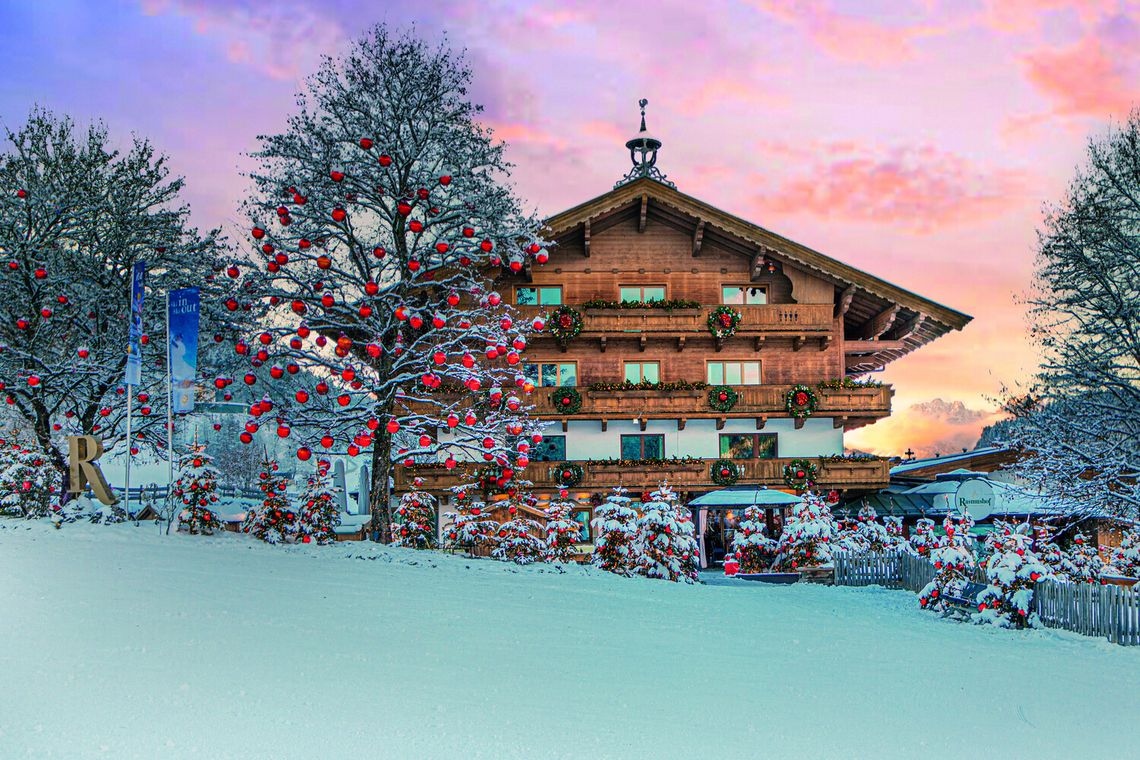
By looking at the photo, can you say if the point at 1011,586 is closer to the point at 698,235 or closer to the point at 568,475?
the point at 568,475

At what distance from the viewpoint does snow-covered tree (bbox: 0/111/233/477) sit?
992 inches

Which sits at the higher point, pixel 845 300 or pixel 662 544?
pixel 845 300

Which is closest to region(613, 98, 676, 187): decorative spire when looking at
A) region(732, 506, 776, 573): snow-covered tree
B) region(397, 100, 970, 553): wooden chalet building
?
region(397, 100, 970, 553): wooden chalet building

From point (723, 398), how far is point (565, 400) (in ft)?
19.5

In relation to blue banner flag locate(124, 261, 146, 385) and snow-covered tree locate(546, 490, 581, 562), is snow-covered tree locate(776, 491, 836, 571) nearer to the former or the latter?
snow-covered tree locate(546, 490, 581, 562)

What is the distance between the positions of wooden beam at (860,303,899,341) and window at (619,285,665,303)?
881cm

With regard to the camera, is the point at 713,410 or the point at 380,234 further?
the point at 713,410

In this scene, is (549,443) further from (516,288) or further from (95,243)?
(95,243)

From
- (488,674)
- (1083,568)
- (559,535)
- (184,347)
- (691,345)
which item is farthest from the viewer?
(691,345)

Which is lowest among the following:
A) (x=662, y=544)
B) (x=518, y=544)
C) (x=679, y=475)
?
(x=518, y=544)

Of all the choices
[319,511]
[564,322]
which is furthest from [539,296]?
[319,511]

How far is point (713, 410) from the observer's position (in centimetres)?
3212

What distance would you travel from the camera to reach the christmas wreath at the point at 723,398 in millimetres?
31969

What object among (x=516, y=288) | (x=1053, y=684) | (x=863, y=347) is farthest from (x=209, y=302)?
(x=863, y=347)
